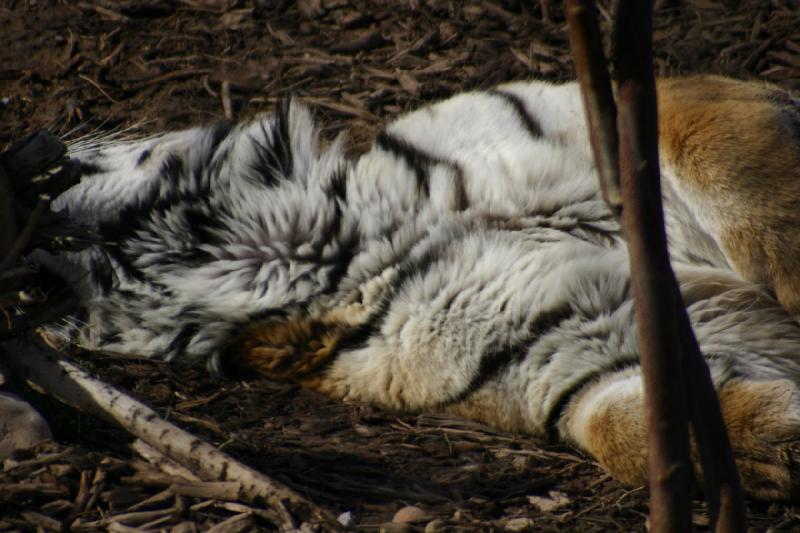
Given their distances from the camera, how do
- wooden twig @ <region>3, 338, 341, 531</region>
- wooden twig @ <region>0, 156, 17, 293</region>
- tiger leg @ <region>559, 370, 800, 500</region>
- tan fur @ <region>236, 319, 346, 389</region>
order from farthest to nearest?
tan fur @ <region>236, 319, 346, 389</region> → wooden twig @ <region>0, 156, 17, 293</region> → tiger leg @ <region>559, 370, 800, 500</region> → wooden twig @ <region>3, 338, 341, 531</region>

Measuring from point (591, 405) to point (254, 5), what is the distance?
3.16 metres

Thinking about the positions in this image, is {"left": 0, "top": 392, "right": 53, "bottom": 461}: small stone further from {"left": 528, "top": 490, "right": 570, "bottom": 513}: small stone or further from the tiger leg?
the tiger leg

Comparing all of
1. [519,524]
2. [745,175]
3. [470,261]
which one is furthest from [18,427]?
[745,175]

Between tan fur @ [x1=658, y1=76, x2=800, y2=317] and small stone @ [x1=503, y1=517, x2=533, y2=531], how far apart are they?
97 centimetres

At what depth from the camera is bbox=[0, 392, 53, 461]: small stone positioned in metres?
2.26

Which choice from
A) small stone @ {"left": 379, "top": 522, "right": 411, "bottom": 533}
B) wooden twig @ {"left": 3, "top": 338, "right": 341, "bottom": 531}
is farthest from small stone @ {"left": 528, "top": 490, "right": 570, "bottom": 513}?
wooden twig @ {"left": 3, "top": 338, "right": 341, "bottom": 531}

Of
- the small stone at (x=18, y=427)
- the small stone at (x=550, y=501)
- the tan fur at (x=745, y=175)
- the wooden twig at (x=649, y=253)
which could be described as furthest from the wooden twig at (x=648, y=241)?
the small stone at (x=18, y=427)

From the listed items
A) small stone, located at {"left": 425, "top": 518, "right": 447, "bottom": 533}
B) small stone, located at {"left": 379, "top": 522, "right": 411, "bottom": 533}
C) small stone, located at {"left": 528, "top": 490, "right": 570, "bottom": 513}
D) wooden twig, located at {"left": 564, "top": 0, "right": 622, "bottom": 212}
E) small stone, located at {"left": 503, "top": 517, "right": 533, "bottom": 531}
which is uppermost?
wooden twig, located at {"left": 564, "top": 0, "right": 622, "bottom": 212}

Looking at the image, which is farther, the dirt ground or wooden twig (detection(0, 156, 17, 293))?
wooden twig (detection(0, 156, 17, 293))

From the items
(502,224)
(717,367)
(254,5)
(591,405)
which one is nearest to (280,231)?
(502,224)

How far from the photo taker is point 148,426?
229cm

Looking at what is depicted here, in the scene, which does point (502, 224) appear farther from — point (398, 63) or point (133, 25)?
point (133, 25)

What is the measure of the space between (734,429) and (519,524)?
0.54m

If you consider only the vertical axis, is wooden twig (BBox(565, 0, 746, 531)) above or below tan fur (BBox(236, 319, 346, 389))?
above
